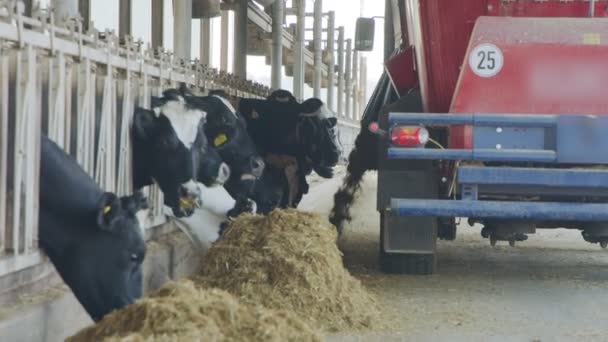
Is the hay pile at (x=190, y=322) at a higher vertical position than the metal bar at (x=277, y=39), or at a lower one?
lower

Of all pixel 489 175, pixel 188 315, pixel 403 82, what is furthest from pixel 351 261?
pixel 188 315

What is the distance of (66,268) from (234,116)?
4836mm

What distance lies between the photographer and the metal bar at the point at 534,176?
7922mm

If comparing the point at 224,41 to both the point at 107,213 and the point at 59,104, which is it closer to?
the point at 59,104

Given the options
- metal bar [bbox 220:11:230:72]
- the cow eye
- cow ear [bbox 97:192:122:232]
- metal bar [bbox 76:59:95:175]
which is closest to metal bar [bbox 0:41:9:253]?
cow ear [bbox 97:192:122:232]

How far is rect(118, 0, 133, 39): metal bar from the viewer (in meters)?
15.4

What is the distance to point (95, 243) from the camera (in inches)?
207

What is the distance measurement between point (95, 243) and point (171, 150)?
266 cm

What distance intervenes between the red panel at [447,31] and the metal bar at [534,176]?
0.85m

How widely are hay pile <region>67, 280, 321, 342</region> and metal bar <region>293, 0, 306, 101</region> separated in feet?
71.4

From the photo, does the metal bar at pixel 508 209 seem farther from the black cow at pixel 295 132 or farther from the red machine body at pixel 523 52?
the black cow at pixel 295 132

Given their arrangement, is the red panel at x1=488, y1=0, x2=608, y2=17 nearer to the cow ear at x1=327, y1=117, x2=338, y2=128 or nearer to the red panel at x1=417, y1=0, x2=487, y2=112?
the red panel at x1=417, y1=0, x2=487, y2=112

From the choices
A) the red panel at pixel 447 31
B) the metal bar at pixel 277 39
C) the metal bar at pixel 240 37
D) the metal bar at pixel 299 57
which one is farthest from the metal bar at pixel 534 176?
the metal bar at pixel 299 57

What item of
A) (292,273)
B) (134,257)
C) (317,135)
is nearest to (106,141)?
(292,273)
